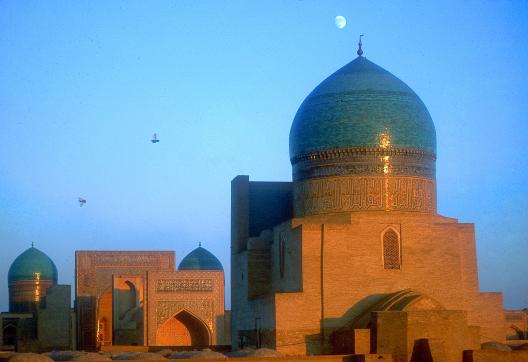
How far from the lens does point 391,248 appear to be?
17.8 meters

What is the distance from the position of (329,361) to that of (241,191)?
701cm

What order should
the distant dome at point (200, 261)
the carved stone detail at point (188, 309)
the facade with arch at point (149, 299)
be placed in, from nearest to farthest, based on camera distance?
1. the carved stone detail at point (188, 309)
2. the facade with arch at point (149, 299)
3. the distant dome at point (200, 261)

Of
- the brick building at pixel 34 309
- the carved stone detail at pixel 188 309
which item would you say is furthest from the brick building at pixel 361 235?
the brick building at pixel 34 309

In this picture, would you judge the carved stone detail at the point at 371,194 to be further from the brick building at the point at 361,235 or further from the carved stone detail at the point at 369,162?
the carved stone detail at the point at 369,162

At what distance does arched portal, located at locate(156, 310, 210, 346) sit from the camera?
2773cm

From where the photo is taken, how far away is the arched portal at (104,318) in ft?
107

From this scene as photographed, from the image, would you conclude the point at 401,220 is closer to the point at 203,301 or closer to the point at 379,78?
the point at 379,78

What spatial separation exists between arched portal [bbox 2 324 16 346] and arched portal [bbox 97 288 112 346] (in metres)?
5.38

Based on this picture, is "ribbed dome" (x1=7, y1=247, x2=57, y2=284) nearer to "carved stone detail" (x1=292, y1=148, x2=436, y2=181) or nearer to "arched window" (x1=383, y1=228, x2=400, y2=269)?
"carved stone detail" (x1=292, y1=148, x2=436, y2=181)

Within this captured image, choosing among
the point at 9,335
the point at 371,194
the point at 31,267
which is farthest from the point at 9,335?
the point at 371,194

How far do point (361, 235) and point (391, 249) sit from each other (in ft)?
2.33

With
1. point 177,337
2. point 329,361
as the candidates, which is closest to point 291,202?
point 329,361

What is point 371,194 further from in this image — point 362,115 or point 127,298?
point 127,298

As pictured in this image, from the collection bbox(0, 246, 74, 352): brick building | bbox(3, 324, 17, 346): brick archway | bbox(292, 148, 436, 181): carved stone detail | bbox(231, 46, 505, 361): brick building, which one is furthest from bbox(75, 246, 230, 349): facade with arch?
bbox(292, 148, 436, 181): carved stone detail
